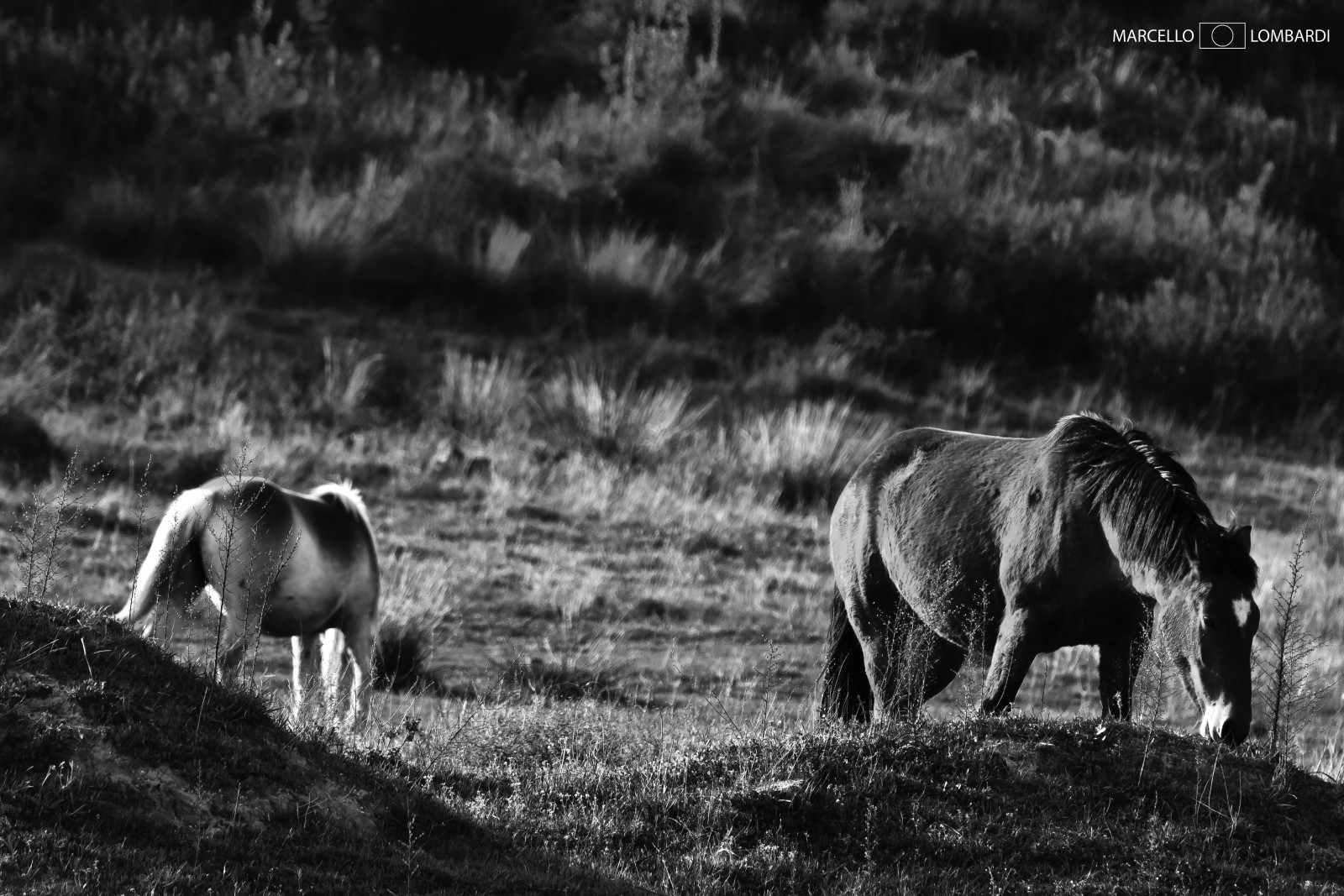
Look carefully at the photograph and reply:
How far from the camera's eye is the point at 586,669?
10.2 meters

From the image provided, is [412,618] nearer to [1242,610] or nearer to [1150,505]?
[1150,505]

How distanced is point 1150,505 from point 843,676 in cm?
209

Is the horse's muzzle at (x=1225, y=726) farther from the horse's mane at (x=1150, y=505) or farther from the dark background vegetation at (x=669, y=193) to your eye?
the dark background vegetation at (x=669, y=193)

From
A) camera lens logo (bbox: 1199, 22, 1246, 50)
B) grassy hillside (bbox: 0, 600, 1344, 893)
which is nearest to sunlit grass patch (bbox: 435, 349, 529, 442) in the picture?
grassy hillside (bbox: 0, 600, 1344, 893)

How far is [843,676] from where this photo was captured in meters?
7.89

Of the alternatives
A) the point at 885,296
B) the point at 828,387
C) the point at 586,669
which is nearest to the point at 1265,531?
the point at 828,387

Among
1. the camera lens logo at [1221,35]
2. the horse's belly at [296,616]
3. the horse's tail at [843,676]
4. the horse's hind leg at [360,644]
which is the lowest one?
the horse's hind leg at [360,644]

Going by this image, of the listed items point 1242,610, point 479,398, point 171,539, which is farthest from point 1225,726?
point 479,398

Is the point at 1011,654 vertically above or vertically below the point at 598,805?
above

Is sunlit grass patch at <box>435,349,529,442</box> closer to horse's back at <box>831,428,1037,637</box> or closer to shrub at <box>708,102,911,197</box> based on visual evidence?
shrub at <box>708,102,911,197</box>

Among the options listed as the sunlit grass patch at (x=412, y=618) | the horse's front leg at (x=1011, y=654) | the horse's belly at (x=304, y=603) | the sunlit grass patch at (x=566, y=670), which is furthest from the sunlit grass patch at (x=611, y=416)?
the horse's front leg at (x=1011, y=654)

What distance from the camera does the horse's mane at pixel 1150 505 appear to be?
6.12 meters

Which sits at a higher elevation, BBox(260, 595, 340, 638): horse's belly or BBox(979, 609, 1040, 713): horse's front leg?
BBox(979, 609, 1040, 713): horse's front leg

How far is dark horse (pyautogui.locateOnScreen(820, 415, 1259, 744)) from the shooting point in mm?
6094
